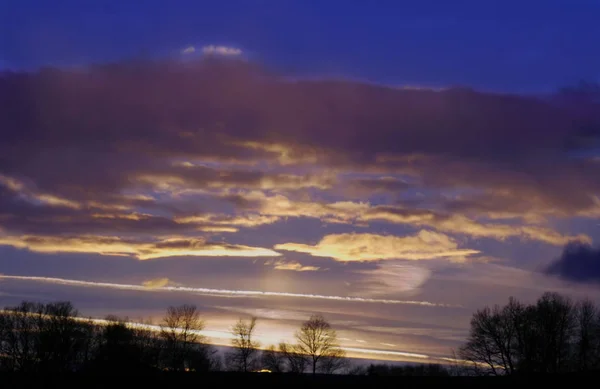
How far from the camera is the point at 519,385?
218 feet

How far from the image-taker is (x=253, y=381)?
77750 millimetres

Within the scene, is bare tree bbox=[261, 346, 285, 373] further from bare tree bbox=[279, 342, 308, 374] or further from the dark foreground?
the dark foreground

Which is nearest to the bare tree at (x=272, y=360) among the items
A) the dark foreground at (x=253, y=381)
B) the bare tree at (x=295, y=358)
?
the bare tree at (x=295, y=358)

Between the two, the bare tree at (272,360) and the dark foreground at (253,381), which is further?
the bare tree at (272,360)

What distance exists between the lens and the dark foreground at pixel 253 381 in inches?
2665

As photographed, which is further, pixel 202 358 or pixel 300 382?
pixel 202 358

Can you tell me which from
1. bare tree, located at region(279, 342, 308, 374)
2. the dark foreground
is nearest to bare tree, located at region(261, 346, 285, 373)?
bare tree, located at region(279, 342, 308, 374)

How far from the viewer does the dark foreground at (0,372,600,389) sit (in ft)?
222

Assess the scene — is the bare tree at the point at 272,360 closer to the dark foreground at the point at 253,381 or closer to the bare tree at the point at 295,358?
the bare tree at the point at 295,358

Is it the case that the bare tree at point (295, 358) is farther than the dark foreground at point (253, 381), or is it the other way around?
the bare tree at point (295, 358)

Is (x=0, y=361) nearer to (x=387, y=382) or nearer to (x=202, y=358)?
(x=202, y=358)

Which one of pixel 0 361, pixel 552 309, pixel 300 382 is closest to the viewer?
pixel 300 382

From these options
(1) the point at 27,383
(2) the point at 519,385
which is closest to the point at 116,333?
(1) the point at 27,383

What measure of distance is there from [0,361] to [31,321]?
41.7 ft
